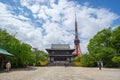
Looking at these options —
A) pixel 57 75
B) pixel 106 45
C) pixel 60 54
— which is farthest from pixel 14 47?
pixel 60 54

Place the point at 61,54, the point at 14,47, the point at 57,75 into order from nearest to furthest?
the point at 57,75 < the point at 14,47 < the point at 61,54

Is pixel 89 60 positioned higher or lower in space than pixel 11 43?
lower

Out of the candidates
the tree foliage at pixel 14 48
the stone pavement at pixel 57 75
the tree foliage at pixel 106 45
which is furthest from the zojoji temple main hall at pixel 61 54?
the stone pavement at pixel 57 75

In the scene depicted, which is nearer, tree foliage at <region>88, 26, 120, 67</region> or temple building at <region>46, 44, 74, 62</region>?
tree foliage at <region>88, 26, 120, 67</region>

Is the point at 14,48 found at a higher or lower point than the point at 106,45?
lower

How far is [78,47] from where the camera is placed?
8581cm

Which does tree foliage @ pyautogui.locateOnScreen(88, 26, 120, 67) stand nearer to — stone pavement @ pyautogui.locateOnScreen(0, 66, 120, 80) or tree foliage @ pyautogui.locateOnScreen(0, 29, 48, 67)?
tree foliage @ pyautogui.locateOnScreen(0, 29, 48, 67)

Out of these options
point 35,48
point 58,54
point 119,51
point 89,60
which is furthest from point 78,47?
point 119,51

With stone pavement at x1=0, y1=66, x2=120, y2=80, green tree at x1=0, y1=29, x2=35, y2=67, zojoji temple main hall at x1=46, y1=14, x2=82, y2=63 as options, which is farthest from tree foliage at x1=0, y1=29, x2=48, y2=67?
zojoji temple main hall at x1=46, y1=14, x2=82, y2=63

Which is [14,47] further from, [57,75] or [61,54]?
[61,54]

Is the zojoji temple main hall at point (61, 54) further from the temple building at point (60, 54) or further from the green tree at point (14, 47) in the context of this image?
the green tree at point (14, 47)

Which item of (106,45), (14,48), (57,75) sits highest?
(106,45)

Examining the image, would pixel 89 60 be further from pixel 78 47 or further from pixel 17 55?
pixel 78 47

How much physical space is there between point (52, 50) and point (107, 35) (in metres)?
32.0
